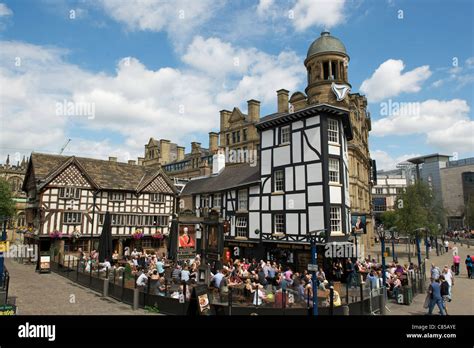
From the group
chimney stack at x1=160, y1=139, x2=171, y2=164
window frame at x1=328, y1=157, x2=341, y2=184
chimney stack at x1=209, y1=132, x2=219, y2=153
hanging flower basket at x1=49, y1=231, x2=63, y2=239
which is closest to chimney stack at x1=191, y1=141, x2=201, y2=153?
chimney stack at x1=209, y1=132, x2=219, y2=153

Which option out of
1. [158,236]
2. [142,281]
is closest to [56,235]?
[158,236]

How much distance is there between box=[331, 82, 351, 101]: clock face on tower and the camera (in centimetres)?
3331

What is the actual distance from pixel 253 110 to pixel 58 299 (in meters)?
35.4

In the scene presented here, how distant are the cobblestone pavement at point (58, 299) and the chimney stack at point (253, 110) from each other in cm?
3181

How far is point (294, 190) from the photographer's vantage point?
2300 cm

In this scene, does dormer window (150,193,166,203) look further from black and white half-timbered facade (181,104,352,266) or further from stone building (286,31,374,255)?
stone building (286,31,374,255)

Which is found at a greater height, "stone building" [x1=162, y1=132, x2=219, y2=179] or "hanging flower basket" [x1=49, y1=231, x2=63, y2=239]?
"stone building" [x1=162, y1=132, x2=219, y2=179]

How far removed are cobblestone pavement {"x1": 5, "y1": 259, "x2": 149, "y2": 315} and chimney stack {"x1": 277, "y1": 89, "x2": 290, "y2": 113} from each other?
32.4 m

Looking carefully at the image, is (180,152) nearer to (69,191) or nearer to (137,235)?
(137,235)

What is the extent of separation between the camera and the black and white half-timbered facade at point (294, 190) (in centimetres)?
2142

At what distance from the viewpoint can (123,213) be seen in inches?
1234

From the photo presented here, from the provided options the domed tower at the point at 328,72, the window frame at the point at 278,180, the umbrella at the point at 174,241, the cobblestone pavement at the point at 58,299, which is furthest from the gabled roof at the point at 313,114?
the cobblestone pavement at the point at 58,299
